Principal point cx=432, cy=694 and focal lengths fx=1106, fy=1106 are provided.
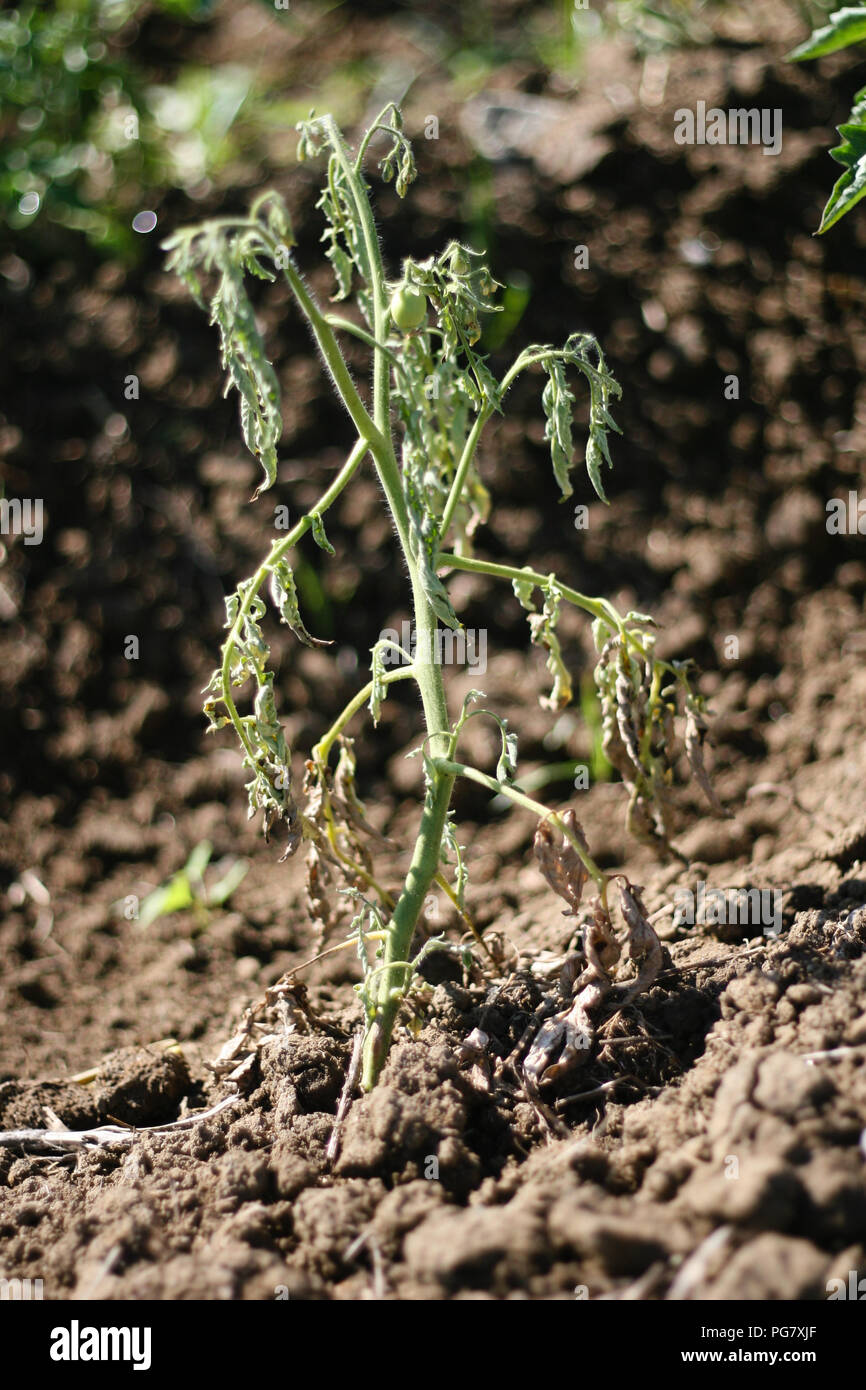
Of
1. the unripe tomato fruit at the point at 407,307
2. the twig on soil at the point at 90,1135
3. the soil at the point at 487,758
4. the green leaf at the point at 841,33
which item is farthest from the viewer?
the green leaf at the point at 841,33

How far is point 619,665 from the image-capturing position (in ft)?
6.70

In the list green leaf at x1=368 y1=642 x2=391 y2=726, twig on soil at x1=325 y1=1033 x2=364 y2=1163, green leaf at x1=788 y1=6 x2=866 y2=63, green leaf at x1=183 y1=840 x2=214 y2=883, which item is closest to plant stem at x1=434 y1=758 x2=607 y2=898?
green leaf at x1=368 y1=642 x2=391 y2=726

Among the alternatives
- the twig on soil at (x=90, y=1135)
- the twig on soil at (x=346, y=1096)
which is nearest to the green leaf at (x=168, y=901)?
the twig on soil at (x=90, y=1135)

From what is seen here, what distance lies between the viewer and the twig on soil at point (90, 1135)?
204 centimetres

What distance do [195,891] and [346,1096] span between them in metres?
1.21

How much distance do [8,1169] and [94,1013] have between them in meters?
0.63

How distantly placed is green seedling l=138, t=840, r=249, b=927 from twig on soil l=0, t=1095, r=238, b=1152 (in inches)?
30.6

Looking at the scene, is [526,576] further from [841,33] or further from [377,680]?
[841,33]

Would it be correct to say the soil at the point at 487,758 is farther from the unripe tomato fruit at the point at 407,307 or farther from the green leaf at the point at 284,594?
the unripe tomato fruit at the point at 407,307

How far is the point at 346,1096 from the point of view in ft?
6.28

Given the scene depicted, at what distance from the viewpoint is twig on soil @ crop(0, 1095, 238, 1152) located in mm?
2035

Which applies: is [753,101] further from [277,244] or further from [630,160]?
[277,244]

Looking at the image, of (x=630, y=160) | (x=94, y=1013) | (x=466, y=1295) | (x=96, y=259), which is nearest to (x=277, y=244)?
(x=466, y=1295)

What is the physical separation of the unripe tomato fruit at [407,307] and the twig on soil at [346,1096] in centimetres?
125
